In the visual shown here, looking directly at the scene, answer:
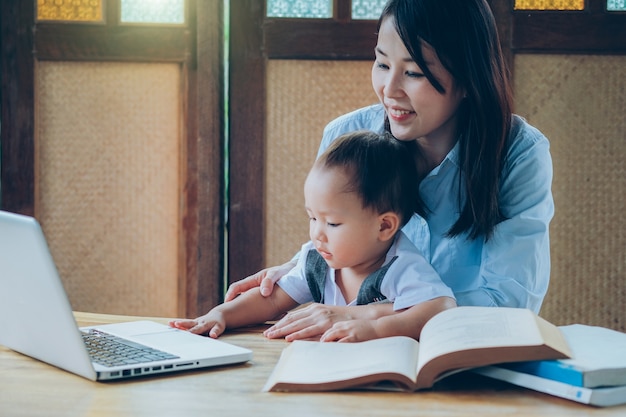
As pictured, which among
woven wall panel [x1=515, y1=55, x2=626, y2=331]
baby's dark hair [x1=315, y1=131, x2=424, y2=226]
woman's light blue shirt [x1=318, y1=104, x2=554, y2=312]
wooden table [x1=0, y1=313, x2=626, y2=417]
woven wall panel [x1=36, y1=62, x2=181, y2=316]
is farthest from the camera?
woven wall panel [x1=36, y1=62, x2=181, y2=316]

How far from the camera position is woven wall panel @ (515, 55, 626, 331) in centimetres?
284

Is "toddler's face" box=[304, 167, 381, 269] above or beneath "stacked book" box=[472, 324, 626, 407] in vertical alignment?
above

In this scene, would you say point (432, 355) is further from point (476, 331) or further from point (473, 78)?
point (473, 78)

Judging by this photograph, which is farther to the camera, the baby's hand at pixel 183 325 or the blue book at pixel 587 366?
the baby's hand at pixel 183 325

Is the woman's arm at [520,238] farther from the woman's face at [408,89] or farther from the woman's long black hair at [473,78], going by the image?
the woman's face at [408,89]

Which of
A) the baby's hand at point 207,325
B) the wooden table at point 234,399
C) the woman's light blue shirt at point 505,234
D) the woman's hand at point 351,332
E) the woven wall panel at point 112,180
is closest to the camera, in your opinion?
the wooden table at point 234,399

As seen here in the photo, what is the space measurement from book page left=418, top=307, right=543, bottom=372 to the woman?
409 mm

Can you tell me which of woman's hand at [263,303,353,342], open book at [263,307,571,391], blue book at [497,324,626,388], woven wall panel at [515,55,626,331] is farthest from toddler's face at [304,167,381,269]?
woven wall panel at [515,55,626,331]

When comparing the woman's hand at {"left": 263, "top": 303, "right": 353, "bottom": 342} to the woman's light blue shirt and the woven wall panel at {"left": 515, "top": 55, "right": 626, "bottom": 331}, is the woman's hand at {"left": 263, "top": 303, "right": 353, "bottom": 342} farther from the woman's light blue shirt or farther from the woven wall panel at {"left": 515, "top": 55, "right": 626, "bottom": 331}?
the woven wall panel at {"left": 515, "top": 55, "right": 626, "bottom": 331}

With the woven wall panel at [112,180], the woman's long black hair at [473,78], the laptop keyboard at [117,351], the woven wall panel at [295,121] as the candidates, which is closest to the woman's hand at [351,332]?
the laptop keyboard at [117,351]

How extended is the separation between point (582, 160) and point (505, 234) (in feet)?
4.28

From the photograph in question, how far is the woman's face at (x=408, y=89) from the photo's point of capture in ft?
5.40

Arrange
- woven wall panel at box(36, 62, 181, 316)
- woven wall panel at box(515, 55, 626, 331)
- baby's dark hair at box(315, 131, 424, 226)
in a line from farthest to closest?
woven wall panel at box(36, 62, 181, 316) → woven wall panel at box(515, 55, 626, 331) → baby's dark hair at box(315, 131, 424, 226)

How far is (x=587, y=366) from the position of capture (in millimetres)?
1052
